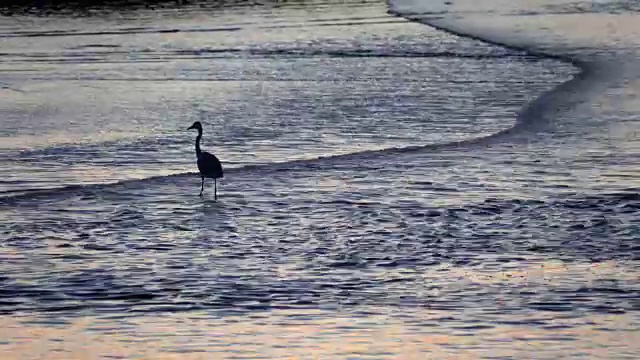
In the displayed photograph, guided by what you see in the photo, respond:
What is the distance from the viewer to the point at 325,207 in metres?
14.0

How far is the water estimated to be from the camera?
32.2 ft

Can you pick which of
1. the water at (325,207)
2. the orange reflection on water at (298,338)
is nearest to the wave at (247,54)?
the water at (325,207)

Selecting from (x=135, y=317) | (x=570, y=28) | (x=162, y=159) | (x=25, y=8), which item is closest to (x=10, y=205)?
(x=162, y=159)

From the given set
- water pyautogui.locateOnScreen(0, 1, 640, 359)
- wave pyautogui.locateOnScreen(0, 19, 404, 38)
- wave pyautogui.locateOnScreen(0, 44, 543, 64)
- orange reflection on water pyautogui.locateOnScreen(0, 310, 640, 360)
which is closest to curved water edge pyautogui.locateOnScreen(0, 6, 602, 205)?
water pyautogui.locateOnScreen(0, 1, 640, 359)

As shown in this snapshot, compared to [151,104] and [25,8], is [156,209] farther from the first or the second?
[25,8]

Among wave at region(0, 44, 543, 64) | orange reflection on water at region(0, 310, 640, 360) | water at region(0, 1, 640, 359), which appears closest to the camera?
orange reflection on water at region(0, 310, 640, 360)

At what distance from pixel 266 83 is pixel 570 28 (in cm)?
1182

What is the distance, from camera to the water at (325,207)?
9.82m

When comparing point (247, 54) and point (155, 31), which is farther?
point (155, 31)

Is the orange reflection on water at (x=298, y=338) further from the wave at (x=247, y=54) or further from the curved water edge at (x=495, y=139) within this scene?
the wave at (x=247, y=54)

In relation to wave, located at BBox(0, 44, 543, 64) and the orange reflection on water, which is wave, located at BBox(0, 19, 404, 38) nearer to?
wave, located at BBox(0, 44, 543, 64)

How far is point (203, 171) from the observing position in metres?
14.7

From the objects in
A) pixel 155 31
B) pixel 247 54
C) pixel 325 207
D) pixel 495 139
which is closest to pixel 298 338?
pixel 325 207

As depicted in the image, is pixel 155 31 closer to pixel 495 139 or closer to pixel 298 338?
pixel 495 139
